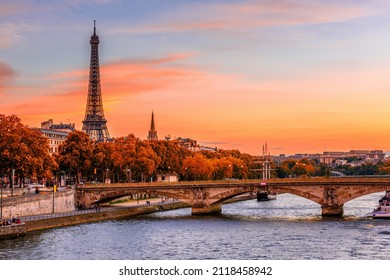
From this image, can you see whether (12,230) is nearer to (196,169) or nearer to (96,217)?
(96,217)

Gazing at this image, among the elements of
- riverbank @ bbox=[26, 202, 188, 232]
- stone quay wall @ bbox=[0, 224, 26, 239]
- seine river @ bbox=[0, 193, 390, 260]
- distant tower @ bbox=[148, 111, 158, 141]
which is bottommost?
seine river @ bbox=[0, 193, 390, 260]

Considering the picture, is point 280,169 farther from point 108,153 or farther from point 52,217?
point 52,217

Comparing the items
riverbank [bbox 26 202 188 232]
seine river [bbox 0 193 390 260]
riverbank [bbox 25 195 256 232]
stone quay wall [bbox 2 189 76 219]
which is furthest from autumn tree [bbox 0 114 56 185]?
seine river [bbox 0 193 390 260]

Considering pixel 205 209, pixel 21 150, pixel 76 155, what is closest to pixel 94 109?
pixel 76 155

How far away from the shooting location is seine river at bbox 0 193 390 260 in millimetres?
31203

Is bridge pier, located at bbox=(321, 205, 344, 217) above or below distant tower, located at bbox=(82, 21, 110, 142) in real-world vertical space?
below

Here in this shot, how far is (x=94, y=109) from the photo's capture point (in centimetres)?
11488

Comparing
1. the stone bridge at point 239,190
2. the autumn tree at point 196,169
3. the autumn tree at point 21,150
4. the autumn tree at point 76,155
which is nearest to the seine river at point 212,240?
the stone bridge at point 239,190

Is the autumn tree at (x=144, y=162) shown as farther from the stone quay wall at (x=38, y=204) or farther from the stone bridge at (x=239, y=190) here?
the stone quay wall at (x=38, y=204)

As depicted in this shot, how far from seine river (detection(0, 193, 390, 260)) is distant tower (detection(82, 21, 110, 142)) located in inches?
2568

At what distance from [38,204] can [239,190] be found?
50.1ft

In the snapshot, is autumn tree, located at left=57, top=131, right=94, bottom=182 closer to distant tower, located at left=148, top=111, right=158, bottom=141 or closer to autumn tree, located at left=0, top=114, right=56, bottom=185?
autumn tree, located at left=0, top=114, right=56, bottom=185

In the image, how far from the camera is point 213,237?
125 feet
